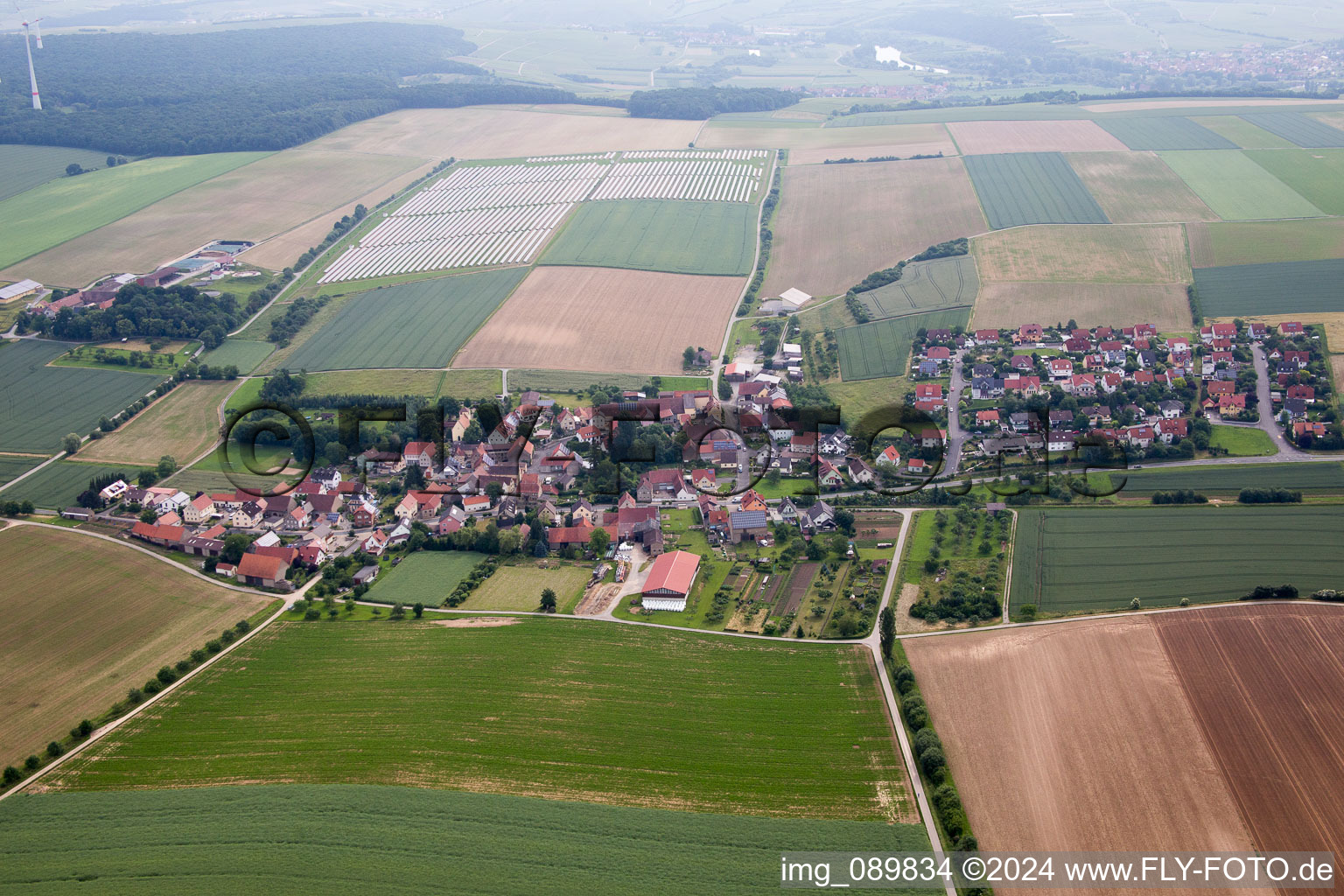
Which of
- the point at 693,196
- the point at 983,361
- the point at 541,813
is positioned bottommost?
the point at 541,813

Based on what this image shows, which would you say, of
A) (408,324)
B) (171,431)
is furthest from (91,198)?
(171,431)

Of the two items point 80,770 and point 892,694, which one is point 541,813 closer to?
point 892,694

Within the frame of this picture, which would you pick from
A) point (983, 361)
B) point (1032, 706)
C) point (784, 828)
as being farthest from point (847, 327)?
point (784, 828)

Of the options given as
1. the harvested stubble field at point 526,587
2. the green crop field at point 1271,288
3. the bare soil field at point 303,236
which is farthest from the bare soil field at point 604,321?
the green crop field at point 1271,288

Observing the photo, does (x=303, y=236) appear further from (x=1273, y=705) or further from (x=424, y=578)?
(x=1273, y=705)

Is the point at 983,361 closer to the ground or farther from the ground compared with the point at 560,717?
farther from the ground

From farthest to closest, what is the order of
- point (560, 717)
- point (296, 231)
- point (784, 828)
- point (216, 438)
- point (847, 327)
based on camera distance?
point (296, 231), point (847, 327), point (216, 438), point (560, 717), point (784, 828)

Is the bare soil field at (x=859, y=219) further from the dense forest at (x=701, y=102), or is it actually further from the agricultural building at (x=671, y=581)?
the agricultural building at (x=671, y=581)
